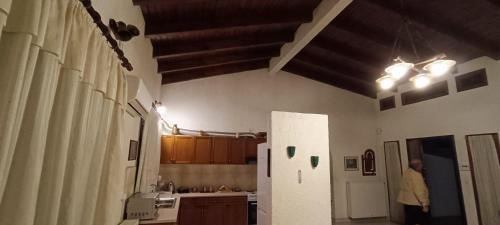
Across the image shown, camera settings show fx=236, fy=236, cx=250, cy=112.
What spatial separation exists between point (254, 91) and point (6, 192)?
227 inches

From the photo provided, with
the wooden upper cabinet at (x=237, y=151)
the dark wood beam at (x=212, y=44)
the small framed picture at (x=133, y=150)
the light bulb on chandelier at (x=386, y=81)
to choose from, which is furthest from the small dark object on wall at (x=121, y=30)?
the wooden upper cabinet at (x=237, y=151)

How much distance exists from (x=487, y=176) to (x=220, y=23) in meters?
5.35

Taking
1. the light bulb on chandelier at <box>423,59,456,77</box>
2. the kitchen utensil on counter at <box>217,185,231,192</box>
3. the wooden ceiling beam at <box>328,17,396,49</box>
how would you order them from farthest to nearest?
the kitchen utensil on counter at <box>217,185,231,192</box>
the wooden ceiling beam at <box>328,17,396,49</box>
the light bulb on chandelier at <box>423,59,456,77</box>

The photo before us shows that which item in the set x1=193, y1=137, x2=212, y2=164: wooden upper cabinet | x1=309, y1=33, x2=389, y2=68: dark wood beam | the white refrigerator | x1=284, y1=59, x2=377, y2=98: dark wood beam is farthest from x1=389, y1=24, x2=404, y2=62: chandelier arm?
x1=193, y1=137, x2=212, y2=164: wooden upper cabinet

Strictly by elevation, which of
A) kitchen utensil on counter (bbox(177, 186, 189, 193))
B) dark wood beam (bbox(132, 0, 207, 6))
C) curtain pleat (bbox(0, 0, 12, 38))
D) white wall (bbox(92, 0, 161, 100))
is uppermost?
dark wood beam (bbox(132, 0, 207, 6))

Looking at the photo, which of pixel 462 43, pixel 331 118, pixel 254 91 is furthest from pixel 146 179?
pixel 462 43

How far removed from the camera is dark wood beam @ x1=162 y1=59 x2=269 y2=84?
5714 mm

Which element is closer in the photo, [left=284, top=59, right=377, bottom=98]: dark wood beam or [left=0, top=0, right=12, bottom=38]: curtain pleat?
[left=0, top=0, right=12, bottom=38]: curtain pleat

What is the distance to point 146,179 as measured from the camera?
3.60 m

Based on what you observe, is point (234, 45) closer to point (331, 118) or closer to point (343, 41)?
point (343, 41)

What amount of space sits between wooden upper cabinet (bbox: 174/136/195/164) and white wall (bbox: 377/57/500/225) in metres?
5.34

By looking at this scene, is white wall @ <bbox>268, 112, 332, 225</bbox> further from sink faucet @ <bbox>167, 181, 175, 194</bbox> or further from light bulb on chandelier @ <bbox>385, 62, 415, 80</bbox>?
sink faucet @ <bbox>167, 181, 175, 194</bbox>

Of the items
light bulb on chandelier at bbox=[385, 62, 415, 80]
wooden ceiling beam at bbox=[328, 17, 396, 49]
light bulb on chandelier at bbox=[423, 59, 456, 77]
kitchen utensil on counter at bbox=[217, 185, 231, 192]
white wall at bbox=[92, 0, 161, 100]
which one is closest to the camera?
white wall at bbox=[92, 0, 161, 100]

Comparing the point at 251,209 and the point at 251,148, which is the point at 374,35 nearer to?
the point at 251,148
